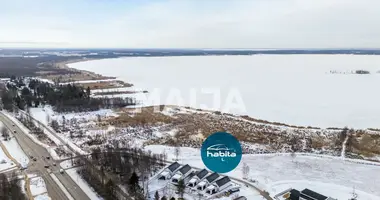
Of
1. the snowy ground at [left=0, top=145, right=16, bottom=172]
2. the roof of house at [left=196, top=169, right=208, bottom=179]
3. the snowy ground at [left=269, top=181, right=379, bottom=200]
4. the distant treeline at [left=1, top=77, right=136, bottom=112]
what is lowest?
the snowy ground at [left=269, top=181, right=379, bottom=200]

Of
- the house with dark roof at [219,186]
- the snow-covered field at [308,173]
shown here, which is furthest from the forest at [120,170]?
the house with dark roof at [219,186]

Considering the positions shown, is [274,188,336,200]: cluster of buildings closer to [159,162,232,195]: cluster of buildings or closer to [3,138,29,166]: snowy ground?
[159,162,232,195]: cluster of buildings

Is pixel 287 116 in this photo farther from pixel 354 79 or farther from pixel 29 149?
pixel 354 79

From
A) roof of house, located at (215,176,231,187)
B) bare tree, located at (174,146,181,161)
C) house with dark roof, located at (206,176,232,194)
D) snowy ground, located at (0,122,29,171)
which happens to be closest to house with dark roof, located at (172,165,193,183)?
house with dark roof, located at (206,176,232,194)

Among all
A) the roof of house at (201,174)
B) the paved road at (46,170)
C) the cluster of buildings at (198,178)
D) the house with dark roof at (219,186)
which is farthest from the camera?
the roof of house at (201,174)

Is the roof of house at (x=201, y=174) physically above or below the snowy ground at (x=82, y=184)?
above

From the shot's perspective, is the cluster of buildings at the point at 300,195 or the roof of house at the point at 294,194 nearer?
the cluster of buildings at the point at 300,195

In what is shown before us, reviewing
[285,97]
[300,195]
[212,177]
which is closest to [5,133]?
[212,177]

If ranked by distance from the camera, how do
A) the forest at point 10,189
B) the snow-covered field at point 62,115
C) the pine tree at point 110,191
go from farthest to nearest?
the snow-covered field at point 62,115
the pine tree at point 110,191
the forest at point 10,189

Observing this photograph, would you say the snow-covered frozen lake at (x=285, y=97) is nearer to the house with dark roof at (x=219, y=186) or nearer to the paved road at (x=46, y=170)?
the house with dark roof at (x=219, y=186)
